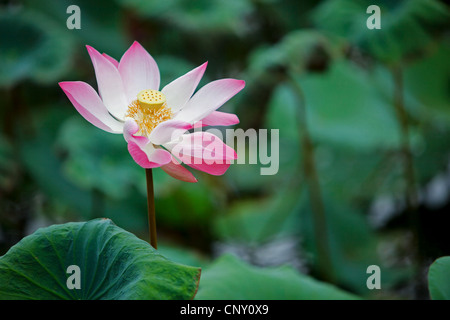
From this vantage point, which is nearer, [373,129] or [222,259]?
[222,259]

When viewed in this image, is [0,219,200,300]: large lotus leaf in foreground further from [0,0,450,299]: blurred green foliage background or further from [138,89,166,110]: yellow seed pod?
[0,0,450,299]: blurred green foliage background

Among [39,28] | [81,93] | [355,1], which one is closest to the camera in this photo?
[81,93]

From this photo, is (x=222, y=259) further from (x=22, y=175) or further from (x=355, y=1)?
(x=22, y=175)

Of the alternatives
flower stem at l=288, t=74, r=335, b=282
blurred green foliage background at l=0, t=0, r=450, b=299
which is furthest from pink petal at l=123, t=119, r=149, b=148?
flower stem at l=288, t=74, r=335, b=282

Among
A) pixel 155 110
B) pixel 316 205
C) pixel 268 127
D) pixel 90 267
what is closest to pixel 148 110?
pixel 155 110

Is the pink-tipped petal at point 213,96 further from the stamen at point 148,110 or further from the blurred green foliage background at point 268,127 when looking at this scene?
the blurred green foliage background at point 268,127

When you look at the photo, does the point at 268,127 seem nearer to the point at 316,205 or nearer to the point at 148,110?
the point at 316,205
